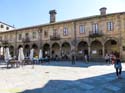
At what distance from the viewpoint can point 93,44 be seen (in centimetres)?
3481

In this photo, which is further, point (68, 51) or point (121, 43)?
point (68, 51)

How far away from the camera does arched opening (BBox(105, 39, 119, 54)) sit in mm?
32094

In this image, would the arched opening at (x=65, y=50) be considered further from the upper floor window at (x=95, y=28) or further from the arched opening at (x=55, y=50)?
the upper floor window at (x=95, y=28)

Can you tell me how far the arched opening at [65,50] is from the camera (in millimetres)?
37094

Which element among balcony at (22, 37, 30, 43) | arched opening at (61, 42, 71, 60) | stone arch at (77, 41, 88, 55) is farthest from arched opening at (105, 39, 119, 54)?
balcony at (22, 37, 30, 43)

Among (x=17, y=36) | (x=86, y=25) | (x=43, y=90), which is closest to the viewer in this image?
(x=43, y=90)

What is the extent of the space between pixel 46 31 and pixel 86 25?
9249mm

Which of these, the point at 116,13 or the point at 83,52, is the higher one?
the point at 116,13

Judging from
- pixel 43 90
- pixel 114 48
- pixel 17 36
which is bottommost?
pixel 43 90

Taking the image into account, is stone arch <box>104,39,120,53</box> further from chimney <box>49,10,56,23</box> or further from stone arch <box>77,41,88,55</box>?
chimney <box>49,10,56,23</box>

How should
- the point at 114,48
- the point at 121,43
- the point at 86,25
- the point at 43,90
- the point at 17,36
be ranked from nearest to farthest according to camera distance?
the point at 43,90 < the point at 121,43 < the point at 114,48 < the point at 86,25 < the point at 17,36

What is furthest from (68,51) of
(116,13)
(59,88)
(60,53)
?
(59,88)

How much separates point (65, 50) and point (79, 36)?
4.66 m

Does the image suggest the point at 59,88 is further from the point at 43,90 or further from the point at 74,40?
the point at 74,40
